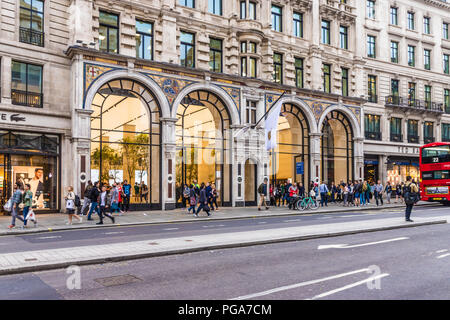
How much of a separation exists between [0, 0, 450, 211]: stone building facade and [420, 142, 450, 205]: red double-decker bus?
20.7ft

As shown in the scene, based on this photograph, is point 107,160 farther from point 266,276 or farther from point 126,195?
point 266,276

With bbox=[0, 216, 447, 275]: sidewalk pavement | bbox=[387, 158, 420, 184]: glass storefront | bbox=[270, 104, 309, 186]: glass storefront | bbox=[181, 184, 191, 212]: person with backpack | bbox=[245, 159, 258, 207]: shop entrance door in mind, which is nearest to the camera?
bbox=[0, 216, 447, 275]: sidewalk pavement

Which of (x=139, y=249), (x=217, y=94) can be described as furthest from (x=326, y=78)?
(x=139, y=249)

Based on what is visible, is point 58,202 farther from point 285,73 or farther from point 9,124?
point 285,73

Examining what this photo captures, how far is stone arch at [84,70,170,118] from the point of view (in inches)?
890

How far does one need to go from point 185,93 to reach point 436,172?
18077 mm

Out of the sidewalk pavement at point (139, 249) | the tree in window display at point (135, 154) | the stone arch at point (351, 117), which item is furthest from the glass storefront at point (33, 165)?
the stone arch at point (351, 117)

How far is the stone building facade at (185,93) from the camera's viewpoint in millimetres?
22062

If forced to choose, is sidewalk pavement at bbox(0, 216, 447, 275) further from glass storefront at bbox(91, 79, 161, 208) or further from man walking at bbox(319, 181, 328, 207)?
man walking at bbox(319, 181, 328, 207)

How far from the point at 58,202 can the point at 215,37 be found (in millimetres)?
14635

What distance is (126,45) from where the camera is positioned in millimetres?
24172

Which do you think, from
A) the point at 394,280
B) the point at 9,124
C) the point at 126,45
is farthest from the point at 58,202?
the point at 394,280

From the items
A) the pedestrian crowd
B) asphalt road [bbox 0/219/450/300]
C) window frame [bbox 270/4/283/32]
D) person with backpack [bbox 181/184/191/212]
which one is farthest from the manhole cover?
window frame [bbox 270/4/283/32]

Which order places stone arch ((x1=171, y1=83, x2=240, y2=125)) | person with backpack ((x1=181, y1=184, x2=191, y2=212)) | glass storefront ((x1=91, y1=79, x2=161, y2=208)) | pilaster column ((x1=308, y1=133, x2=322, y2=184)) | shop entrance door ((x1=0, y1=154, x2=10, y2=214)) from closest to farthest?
shop entrance door ((x1=0, y1=154, x2=10, y2=214)), glass storefront ((x1=91, y1=79, x2=161, y2=208)), person with backpack ((x1=181, y1=184, x2=191, y2=212)), stone arch ((x1=171, y1=83, x2=240, y2=125)), pilaster column ((x1=308, y1=133, x2=322, y2=184))
